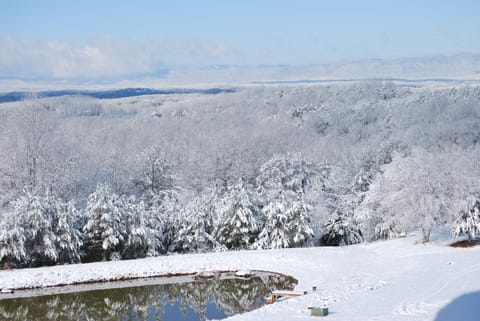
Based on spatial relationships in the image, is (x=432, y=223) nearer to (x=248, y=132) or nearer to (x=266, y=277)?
(x=266, y=277)

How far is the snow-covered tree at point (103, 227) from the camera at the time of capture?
30.3 meters

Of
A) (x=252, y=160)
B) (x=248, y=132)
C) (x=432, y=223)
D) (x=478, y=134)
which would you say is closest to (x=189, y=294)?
A: (x=432, y=223)

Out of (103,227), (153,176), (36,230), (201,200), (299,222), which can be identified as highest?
(201,200)

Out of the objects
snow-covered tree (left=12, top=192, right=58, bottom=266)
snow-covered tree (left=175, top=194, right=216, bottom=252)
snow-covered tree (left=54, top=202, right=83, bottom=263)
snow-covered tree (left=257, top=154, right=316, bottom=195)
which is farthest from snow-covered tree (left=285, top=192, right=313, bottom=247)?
snow-covered tree (left=12, top=192, right=58, bottom=266)

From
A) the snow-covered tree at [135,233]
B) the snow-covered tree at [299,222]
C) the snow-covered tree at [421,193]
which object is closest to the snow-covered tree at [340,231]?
the snow-covered tree at [299,222]

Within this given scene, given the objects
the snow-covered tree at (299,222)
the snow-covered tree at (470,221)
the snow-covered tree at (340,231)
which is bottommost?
the snow-covered tree at (340,231)

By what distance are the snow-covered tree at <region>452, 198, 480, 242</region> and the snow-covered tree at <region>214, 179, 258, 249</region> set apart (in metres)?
12.7

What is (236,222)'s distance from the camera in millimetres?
34750

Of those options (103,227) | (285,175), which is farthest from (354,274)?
(285,175)

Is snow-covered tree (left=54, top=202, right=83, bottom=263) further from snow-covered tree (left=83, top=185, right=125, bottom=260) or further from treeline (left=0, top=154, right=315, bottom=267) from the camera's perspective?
snow-covered tree (left=83, top=185, right=125, bottom=260)

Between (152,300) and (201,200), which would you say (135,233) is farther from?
(152,300)

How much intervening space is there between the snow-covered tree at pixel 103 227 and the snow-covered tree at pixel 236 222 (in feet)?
22.3

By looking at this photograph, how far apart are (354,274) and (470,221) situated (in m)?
7.89

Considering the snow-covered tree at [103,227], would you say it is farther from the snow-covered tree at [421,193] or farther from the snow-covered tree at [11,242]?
the snow-covered tree at [421,193]
